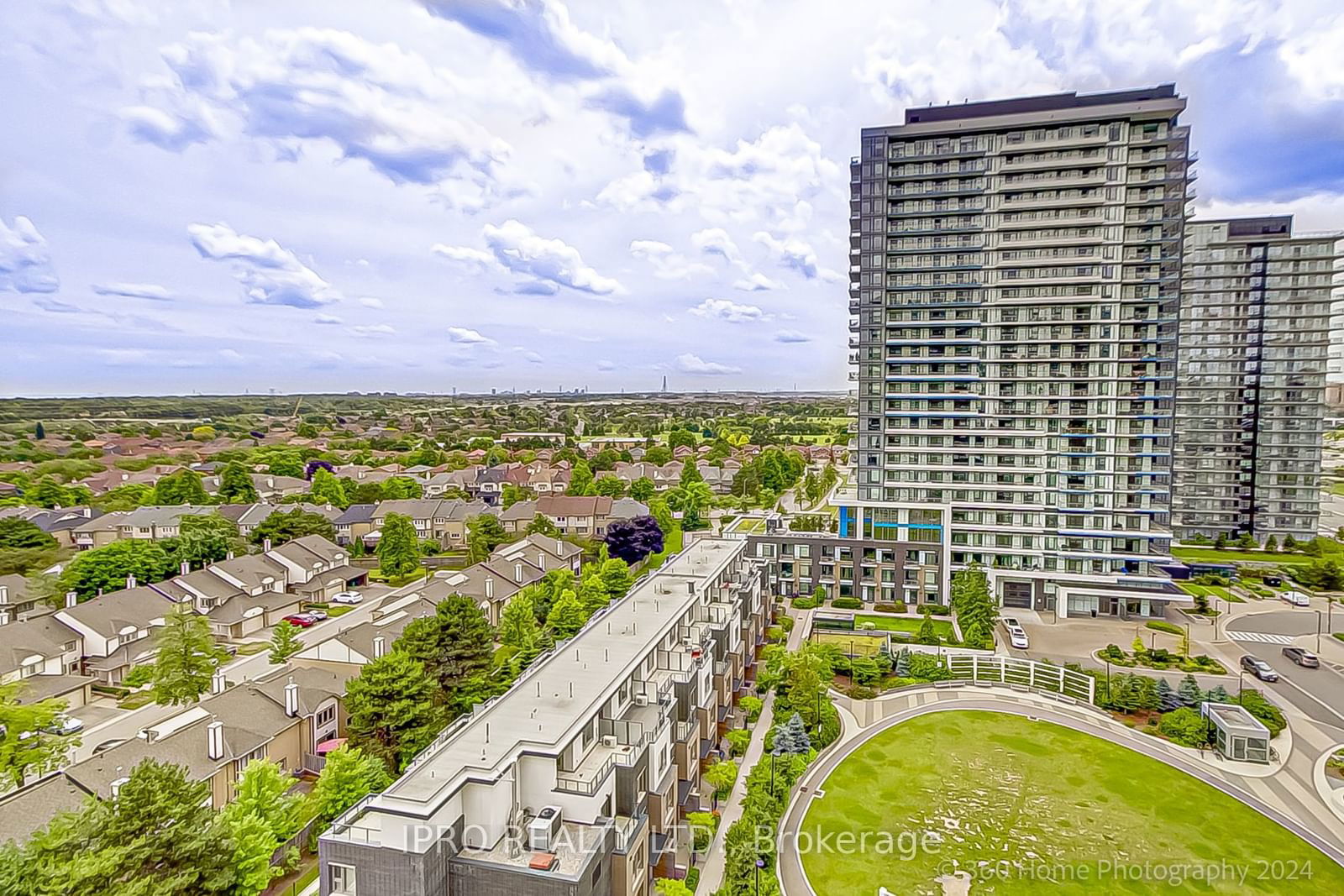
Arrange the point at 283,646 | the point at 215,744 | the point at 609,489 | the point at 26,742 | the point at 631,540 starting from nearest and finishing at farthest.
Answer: the point at 215,744
the point at 26,742
the point at 283,646
the point at 631,540
the point at 609,489

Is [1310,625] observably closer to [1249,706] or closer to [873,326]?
[1249,706]

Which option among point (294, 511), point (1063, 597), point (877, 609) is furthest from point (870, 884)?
point (294, 511)

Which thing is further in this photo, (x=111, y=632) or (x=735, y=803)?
(x=111, y=632)

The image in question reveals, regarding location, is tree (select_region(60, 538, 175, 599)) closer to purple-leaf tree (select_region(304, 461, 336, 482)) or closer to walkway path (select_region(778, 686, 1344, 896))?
walkway path (select_region(778, 686, 1344, 896))

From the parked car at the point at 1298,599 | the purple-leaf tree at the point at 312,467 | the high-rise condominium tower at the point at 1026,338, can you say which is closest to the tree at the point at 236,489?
the purple-leaf tree at the point at 312,467

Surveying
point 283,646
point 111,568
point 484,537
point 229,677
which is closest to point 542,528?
point 484,537

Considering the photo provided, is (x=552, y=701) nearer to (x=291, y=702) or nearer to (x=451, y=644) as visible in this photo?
(x=451, y=644)

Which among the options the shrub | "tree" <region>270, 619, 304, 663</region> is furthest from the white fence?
"tree" <region>270, 619, 304, 663</region>

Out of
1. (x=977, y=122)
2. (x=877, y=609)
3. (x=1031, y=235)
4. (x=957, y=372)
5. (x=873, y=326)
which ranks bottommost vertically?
(x=877, y=609)
